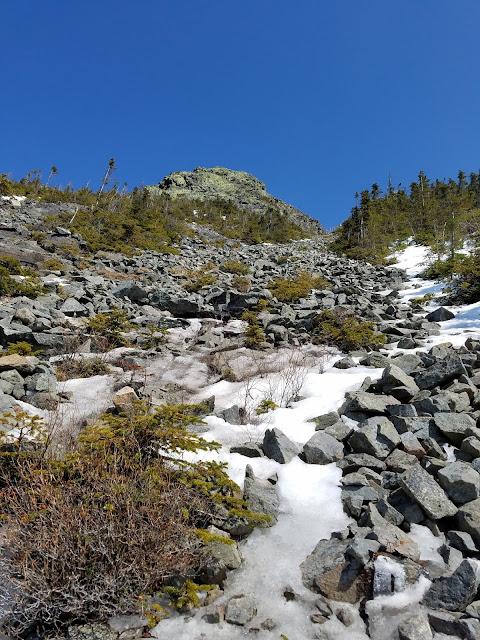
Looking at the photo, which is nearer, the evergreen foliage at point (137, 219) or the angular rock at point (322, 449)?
the angular rock at point (322, 449)

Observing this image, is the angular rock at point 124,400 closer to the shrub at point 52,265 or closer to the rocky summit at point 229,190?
the shrub at point 52,265

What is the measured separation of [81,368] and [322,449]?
514 centimetres

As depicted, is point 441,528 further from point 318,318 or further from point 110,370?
point 318,318

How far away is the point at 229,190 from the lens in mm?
76562

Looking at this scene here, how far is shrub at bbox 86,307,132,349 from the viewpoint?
884 centimetres

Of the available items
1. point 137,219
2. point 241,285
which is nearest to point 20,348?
point 241,285

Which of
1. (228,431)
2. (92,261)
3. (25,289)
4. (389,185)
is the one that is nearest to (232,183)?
(389,185)

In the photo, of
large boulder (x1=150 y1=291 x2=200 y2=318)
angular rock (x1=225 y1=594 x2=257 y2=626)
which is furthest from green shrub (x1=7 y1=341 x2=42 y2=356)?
angular rock (x1=225 y1=594 x2=257 y2=626)

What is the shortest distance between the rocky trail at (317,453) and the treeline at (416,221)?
1697cm

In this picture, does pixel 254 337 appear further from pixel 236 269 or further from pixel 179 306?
pixel 236 269

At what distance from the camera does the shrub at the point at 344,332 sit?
831 centimetres

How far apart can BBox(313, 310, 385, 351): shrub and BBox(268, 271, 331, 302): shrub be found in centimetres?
384

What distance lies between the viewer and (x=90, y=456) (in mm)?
3004

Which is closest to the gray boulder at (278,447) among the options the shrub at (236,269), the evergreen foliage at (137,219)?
the shrub at (236,269)
